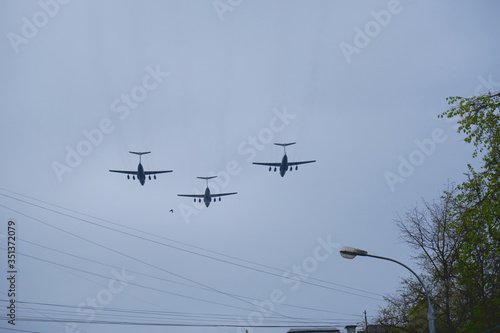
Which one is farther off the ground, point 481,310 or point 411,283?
point 411,283

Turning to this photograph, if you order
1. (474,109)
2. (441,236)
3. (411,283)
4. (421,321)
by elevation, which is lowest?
(421,321)

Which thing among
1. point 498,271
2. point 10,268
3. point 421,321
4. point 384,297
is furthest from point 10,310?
point 498,271

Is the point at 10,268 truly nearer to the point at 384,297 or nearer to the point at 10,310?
the point at 10,310

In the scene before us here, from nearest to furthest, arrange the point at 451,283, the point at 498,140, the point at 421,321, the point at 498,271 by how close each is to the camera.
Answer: the point at 498,140
the point at 498,271
the point at 451,283
the point at 421,321

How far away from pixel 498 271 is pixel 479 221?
8.16 meters

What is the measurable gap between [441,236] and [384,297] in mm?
6510

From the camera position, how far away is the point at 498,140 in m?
21.7

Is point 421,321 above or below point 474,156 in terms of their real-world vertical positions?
below

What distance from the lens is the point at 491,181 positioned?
885 inches

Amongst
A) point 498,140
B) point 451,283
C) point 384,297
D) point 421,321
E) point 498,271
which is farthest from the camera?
point 421,321

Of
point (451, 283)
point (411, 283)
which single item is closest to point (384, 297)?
point (411, 283)

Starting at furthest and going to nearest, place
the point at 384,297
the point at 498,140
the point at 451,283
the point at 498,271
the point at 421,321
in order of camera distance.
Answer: the point at 421,321
the point at 384,297
the point at 451,283
the point at 498,271
the point at 498,140

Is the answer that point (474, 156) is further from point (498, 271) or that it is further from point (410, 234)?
point (410, 234)

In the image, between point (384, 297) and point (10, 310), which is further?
point (10, 310)
